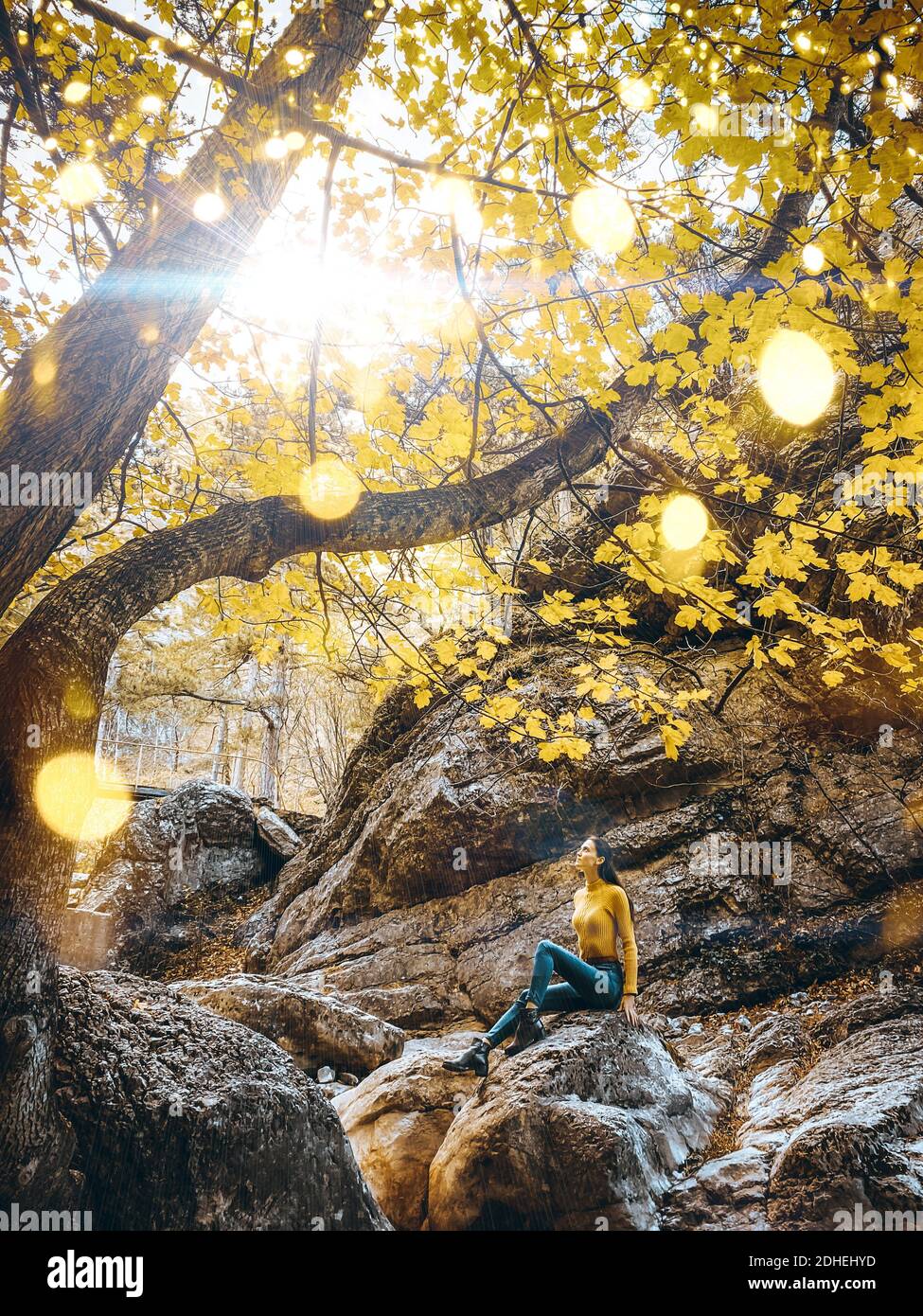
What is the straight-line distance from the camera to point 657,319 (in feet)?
24.1

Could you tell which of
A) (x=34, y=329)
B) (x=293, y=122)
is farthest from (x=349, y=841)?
(x=293, y=122)

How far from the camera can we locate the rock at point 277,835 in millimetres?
10383

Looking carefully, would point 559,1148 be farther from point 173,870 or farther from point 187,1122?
point 173,870

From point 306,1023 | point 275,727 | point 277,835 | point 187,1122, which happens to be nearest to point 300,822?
point 277,835

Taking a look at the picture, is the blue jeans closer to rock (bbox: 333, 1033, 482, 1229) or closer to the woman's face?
rock (bbox: 333, 1033, 482, 1229)

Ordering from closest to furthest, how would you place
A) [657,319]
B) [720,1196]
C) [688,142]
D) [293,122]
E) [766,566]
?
[688,142] < [293,122] < [720,1196] < [766,566] < [657,319]

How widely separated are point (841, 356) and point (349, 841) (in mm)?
7559

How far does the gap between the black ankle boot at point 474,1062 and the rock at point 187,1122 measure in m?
1.11

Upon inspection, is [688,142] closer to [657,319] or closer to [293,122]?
[293,122]

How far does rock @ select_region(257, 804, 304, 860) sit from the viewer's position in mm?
10383

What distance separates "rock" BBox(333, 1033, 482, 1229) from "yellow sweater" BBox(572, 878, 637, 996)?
1205 mm

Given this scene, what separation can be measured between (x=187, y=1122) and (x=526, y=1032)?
92.0 inches

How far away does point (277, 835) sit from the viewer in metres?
10.5

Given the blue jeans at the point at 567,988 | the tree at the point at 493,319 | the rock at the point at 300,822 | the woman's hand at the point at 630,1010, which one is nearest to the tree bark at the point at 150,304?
the tree at the point at 493,319
